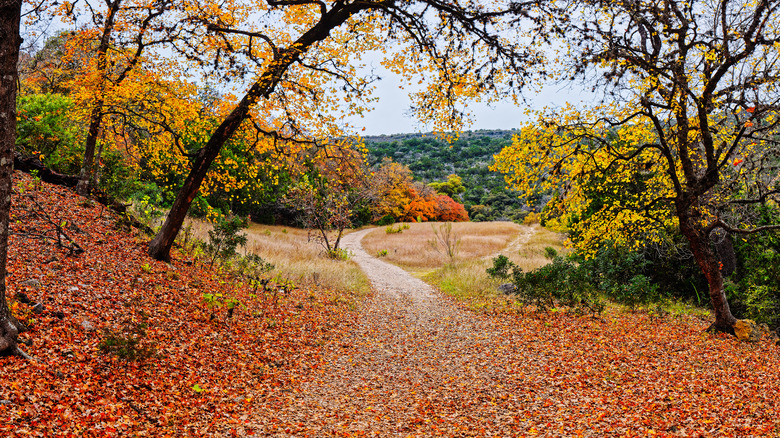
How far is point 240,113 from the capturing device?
837cm

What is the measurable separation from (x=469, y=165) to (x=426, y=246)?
6451 centimetres

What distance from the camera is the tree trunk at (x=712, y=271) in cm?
860

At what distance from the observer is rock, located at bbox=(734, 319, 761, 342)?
27.3ft

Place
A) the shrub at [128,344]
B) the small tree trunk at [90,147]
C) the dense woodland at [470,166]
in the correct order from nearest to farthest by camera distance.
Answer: the shrub at [128,344], the small tree trunk at [90,147], the dense woodland at [470,166]

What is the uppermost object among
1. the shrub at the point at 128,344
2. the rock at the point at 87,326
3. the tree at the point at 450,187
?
the tree at the point at 450,187

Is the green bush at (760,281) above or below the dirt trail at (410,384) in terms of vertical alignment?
above

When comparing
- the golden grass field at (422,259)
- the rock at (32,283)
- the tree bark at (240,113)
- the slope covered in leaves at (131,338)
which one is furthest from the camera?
the golden grass field at (422,259)

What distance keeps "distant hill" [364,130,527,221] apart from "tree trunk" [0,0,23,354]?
54887mm

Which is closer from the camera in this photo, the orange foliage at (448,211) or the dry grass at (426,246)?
the dry grass at (426,246)

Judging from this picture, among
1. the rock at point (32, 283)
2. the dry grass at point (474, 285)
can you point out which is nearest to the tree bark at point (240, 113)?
the rock at point (32, 283)

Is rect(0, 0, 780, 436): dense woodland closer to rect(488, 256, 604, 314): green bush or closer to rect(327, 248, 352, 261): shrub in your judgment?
rect(488, 256, 604, 314): green bush

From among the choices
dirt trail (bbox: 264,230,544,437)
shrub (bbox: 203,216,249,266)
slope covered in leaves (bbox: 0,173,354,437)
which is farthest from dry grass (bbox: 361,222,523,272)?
slope covered in leaves (bbox: 0,173,354,437)

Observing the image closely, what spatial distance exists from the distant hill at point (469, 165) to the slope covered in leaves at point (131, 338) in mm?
51026

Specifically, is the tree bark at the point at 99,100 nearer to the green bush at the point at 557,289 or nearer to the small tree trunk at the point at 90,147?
the small tree trunk at the point at 90,147
